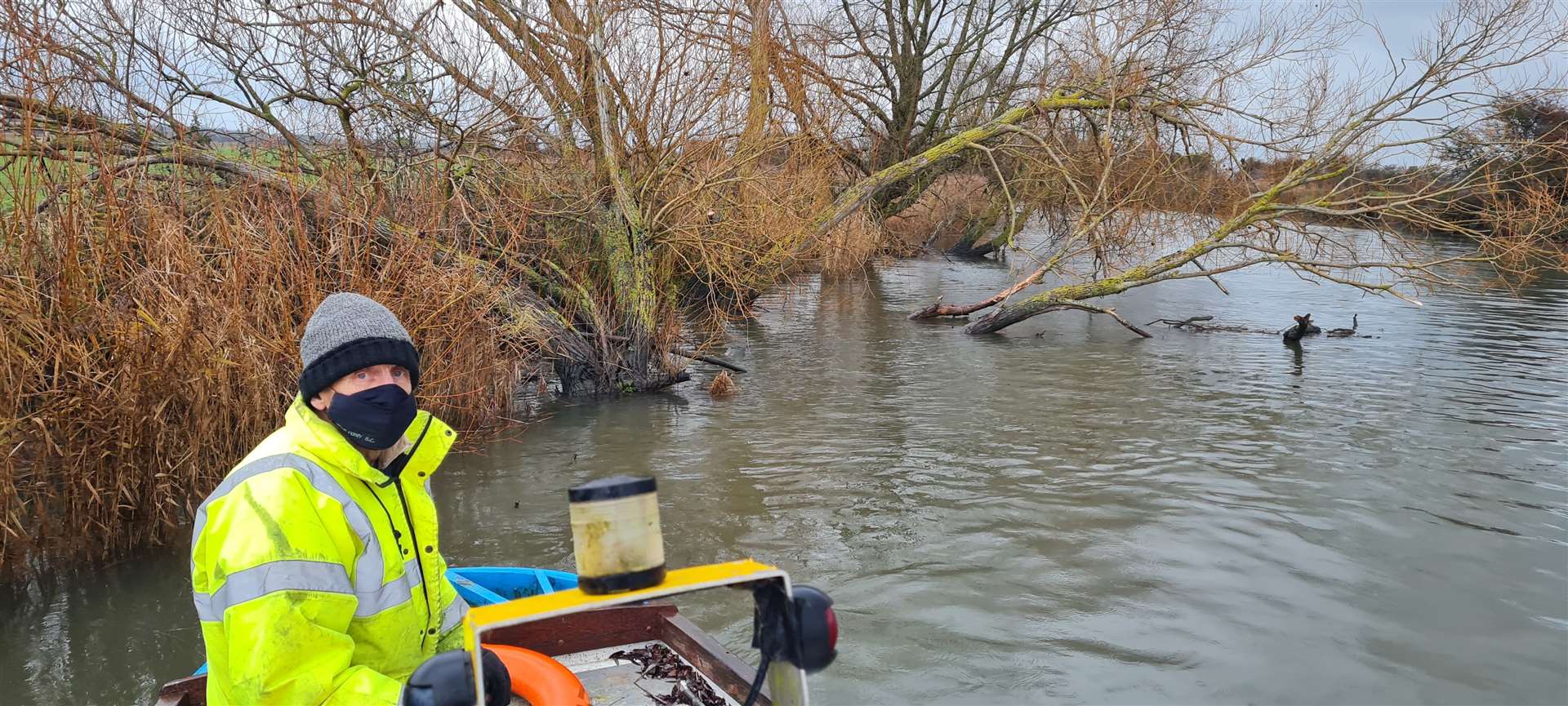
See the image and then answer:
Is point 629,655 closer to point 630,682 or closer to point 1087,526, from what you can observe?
point 630,682

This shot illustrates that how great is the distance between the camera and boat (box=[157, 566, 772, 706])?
134 inches

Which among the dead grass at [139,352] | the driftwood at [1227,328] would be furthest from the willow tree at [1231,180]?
the dead grass at [139,352]

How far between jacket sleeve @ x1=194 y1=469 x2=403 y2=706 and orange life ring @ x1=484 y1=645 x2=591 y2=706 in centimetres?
49

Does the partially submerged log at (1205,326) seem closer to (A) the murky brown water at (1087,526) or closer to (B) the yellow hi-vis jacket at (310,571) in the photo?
(A) the murky brown water at (1087,526)

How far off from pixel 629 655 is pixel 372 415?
171 cm

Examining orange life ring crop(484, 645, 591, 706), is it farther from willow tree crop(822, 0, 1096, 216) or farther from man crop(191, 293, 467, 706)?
willow tree crop(822, 0, 1096, 216)

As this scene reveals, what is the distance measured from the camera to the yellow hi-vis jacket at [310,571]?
92.6 inches

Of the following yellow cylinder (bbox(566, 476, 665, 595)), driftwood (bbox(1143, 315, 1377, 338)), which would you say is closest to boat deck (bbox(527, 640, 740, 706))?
yellow cylinder (bbox(566, 476, 665, 595))

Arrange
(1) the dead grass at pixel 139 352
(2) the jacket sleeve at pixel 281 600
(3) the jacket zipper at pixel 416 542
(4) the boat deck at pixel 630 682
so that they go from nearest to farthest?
(2) the jacket sleeve at pixel 281 600, (3) the jacket zipper at pixel 416 542, (4) the boat deck at pixel 630 682, (1) the dead grass at pixel 139 352

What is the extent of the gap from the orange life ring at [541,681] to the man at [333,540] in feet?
0.82

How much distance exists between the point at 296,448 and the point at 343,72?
9.86 m

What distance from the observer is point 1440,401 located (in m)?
11.4

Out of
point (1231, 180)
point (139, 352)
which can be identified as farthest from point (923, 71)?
point (139, 352)

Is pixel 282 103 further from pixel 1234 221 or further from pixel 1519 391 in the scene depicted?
pixel 1519 391
